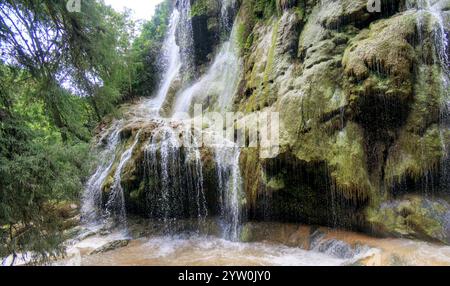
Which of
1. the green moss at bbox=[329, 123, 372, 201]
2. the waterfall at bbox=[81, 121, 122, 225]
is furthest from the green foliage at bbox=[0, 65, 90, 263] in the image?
the waterfall at bbox=[81, 121, 122, 225]

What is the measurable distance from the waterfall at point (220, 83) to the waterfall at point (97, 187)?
389 cm

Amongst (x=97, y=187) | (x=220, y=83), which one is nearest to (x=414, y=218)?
(x=97, y=187)

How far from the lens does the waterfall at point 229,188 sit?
8.30 metres

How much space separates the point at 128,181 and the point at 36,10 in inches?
213

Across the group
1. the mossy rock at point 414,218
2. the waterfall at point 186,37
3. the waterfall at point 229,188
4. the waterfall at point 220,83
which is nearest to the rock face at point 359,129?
the mossy rock at point 414,218

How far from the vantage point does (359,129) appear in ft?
23.0

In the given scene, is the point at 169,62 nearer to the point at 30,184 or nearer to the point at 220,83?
the point at 220,83

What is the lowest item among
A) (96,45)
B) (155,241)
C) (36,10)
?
(155,241)

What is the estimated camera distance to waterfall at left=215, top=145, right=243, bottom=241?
8.30m

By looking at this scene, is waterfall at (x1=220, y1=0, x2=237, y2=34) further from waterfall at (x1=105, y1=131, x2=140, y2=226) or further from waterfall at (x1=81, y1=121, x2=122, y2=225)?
waterfall at (x1=105, y1=131, x2=140, y2=226)

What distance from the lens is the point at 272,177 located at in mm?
7668

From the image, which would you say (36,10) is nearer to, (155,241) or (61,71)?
(61,71)

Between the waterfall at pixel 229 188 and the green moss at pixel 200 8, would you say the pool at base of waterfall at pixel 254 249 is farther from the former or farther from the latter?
the green moss at pixel 200 8
